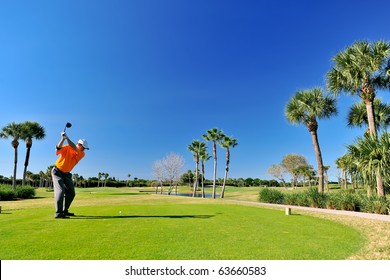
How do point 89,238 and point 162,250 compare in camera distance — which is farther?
point 89,238

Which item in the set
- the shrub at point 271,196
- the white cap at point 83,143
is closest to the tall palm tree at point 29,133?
the shrub at point 271,196

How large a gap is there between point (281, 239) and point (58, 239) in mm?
5080

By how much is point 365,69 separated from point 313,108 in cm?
709

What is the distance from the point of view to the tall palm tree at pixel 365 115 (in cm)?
2213

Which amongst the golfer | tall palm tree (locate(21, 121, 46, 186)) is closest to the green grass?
the golfer

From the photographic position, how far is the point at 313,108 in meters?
24.7

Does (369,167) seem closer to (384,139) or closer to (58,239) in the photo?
(384,139)

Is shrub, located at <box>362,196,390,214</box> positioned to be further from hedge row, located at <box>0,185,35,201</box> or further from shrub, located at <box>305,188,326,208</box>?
hedge row, located at <box>0,185,35,201</box>

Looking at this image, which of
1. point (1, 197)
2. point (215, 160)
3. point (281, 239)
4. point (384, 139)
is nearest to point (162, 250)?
point (281, 239)

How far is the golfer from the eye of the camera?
29.7 feet

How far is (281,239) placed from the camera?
6.22m

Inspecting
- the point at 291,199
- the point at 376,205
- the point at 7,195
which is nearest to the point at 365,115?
the point at 291,199

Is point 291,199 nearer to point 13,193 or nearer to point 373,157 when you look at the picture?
point 373,157

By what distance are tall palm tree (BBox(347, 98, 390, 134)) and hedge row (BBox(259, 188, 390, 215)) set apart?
8723mm
